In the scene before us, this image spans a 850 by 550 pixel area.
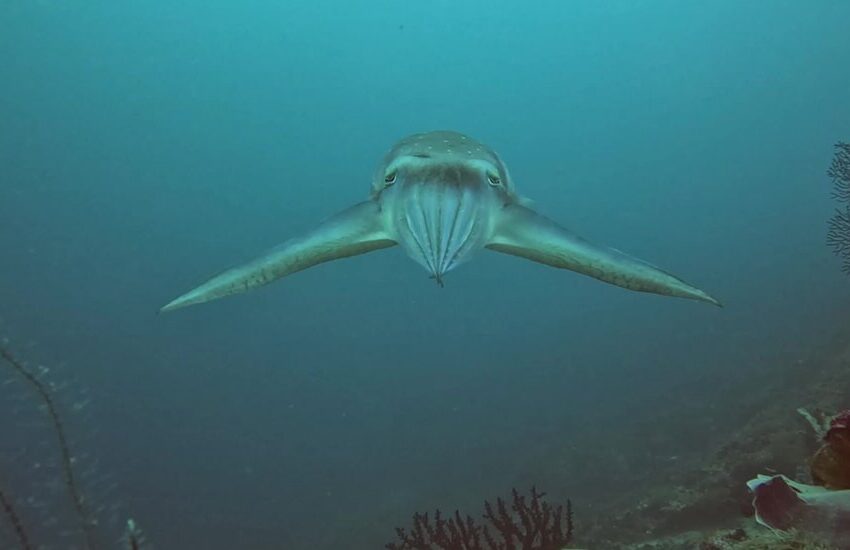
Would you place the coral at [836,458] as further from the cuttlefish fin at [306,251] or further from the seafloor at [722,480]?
the cuttlefish fin at [306,251]

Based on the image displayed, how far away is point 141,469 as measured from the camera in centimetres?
3338

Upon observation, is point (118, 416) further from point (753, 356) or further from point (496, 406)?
point (753, 356)

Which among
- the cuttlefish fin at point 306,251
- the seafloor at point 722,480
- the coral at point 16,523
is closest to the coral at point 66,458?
the coral at point 16,523

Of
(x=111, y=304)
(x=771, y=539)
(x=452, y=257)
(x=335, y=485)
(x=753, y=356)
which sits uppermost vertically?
(x=111, y=304)

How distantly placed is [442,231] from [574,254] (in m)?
1.00

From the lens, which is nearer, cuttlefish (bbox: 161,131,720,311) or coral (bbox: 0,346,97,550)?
cuttlefish (bbox: 161,131,720,311)

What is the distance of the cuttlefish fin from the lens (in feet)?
11.8

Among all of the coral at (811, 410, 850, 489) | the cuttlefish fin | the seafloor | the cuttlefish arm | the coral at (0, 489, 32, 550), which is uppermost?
the cuttlefish fin

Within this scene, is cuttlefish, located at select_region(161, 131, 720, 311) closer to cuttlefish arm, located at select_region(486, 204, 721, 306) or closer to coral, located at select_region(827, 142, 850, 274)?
cuttlefish arm, located at select_region(486, 204, 721, 306)

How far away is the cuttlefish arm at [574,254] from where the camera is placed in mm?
3441

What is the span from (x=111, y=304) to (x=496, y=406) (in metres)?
41.4

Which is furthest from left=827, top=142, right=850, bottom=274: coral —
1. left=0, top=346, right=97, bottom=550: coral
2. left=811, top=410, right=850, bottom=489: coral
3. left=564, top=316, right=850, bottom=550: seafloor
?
left=0, top=346, right=97, bottom=550: coral

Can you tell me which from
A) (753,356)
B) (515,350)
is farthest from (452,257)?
(515,350)

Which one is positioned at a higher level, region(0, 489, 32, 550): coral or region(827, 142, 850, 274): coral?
region(827, 142, 850, 274): coral
